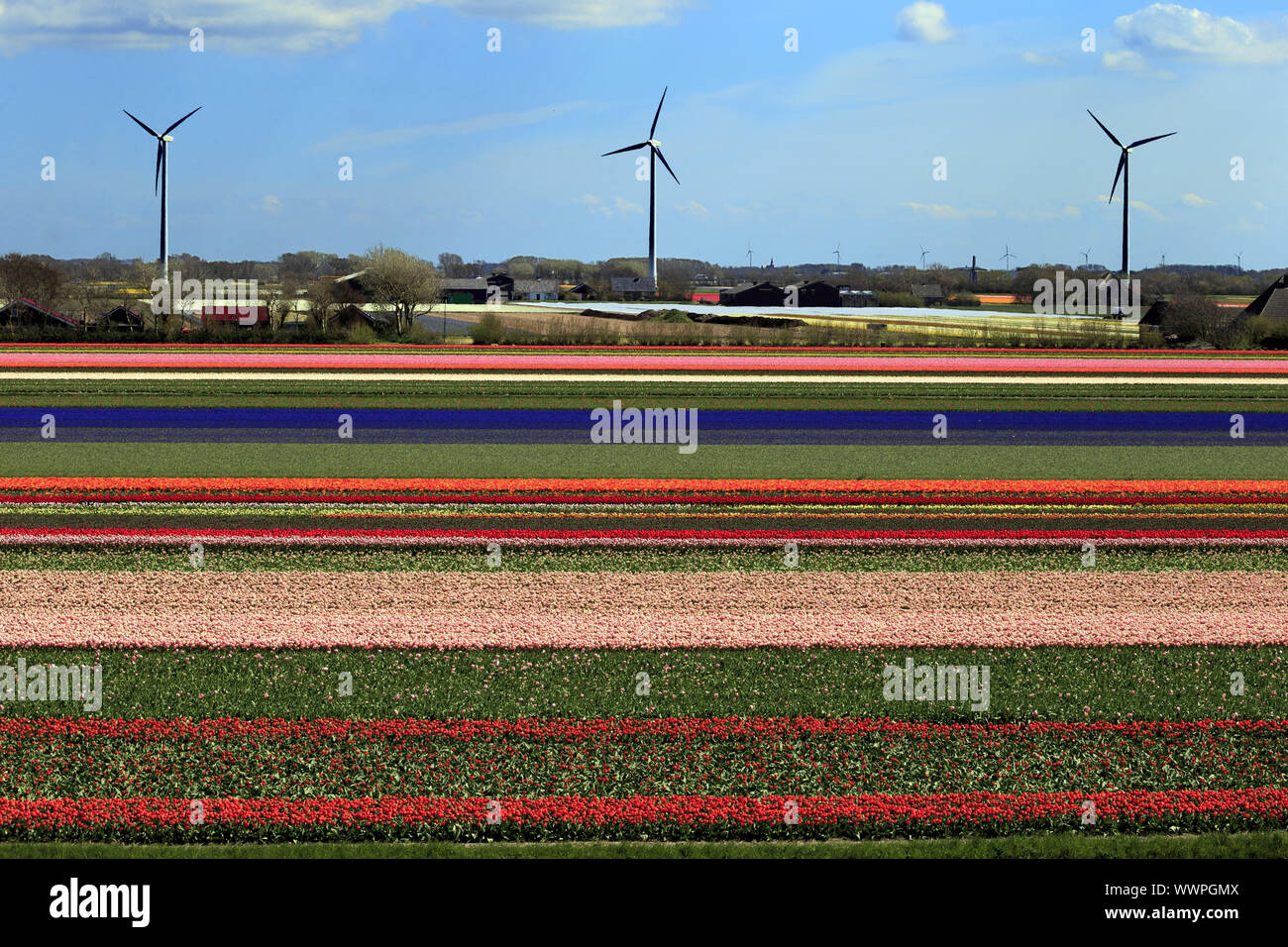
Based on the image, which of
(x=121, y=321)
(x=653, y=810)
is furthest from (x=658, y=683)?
(x=121, y=321)

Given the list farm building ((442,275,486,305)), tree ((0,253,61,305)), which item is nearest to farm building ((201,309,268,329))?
tree ((0,253,61,305))

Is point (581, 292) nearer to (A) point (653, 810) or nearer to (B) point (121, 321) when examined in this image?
(B) point (121, 321)

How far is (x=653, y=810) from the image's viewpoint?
10.3 metres

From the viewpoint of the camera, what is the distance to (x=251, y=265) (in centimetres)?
16512

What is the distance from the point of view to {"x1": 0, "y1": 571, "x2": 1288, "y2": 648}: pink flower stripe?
48.1 ft

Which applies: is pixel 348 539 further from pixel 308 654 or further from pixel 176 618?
pixel 308 654

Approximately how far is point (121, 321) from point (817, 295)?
72.6 meters

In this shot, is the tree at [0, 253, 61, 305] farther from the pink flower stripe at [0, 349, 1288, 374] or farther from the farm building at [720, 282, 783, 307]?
the farm building at [720, 282, 783, 307]

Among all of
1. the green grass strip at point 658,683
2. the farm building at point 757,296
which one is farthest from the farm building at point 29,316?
the farm building at point 757,296

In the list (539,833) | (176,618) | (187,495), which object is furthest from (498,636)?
(187,495)

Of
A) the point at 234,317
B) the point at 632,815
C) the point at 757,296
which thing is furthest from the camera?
the point at 757,296

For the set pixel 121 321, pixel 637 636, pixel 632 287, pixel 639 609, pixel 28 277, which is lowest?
pixel 637 636

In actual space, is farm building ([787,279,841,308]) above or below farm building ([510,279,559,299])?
below

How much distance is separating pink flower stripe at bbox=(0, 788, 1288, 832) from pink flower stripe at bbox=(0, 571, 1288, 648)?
13.0ft
